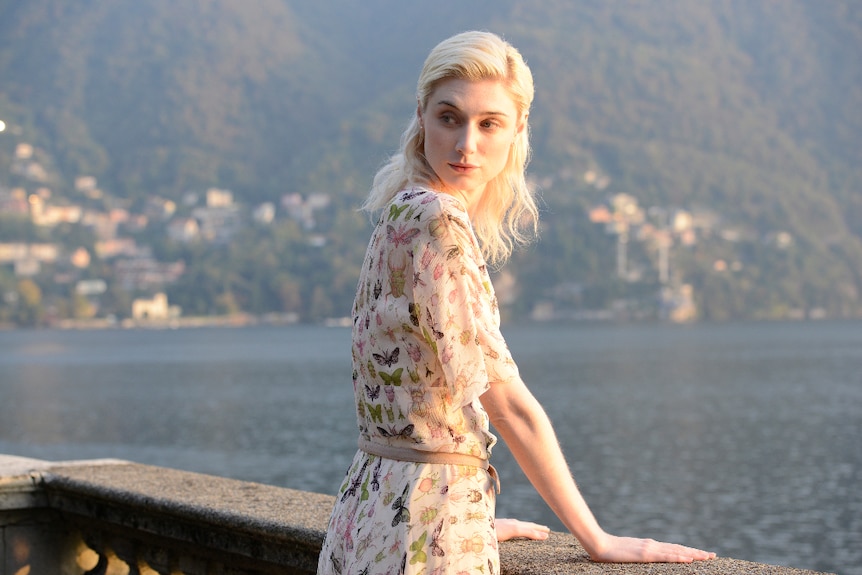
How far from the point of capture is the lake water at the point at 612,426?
95.0ft

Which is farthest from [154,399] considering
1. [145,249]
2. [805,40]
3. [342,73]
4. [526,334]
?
[805,40]

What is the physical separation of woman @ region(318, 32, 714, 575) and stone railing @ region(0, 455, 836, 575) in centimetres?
33

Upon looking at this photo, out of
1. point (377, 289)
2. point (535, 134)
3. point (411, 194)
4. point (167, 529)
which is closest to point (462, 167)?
point (411, 194)

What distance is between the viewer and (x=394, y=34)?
170m

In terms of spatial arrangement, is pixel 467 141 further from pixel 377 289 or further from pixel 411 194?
pixel 377 289

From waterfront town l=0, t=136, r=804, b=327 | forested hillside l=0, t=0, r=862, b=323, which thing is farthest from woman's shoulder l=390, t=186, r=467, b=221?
waterfront town l=0, t=136, r=804, b=327

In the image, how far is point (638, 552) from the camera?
2055 millimetres

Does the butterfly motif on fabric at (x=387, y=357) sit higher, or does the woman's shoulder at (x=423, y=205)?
the woman's shoulder at (x=423, y=205)

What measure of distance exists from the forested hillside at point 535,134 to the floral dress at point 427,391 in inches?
4693

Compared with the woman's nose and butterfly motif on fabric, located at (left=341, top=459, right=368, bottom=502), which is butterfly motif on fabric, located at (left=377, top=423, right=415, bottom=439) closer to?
butterfly motif on fabric, located at (left=341, top=459, right=368, bottom=502)

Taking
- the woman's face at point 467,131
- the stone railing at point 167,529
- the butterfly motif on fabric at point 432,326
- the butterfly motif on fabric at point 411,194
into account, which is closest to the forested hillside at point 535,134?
the stone railing at point 167,529

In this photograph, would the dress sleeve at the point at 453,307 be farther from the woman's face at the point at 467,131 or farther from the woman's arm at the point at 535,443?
the woman's face at the point at 467,131

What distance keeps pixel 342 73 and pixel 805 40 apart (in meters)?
66.2

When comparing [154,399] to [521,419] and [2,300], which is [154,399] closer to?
[521,419]
